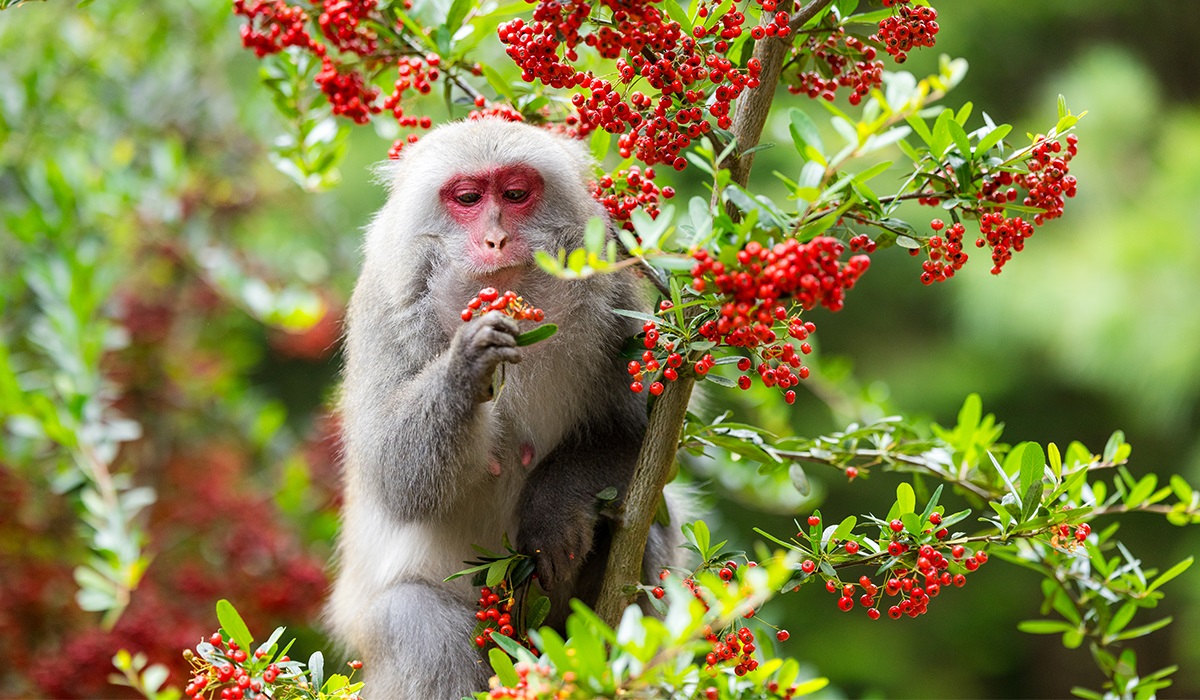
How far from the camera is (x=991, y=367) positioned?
23.8 feet

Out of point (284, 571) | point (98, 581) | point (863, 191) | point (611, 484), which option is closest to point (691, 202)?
point (863, 191)

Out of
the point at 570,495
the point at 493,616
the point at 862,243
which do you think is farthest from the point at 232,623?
the point at 862,243

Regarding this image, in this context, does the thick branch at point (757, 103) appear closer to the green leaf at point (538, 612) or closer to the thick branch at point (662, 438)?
the thick branch at point (662, 438)

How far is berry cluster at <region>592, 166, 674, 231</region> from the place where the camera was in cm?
190

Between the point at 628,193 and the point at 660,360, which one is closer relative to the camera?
the point at 660,360

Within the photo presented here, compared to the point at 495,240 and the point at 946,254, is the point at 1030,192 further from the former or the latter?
the point at 495,240

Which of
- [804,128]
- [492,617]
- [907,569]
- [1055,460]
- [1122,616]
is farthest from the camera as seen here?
[1122,616]

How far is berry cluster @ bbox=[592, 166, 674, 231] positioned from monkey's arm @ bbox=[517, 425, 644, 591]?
55cm

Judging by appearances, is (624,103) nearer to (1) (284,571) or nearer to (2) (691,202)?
(2) (691,202)

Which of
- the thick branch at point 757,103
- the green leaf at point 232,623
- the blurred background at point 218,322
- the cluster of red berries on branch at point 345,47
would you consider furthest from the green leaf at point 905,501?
the blurred background at point 218,322

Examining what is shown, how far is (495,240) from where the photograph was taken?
94.9 inches

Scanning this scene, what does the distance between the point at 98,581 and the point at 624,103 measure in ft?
6.14

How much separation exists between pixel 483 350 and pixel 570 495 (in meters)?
0.58

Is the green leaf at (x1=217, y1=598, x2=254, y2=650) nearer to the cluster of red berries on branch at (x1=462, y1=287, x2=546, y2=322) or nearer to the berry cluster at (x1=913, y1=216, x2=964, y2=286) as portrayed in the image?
the cluster of red berries on branch at (x1=462, y1=287, x2=546, y2=322)
